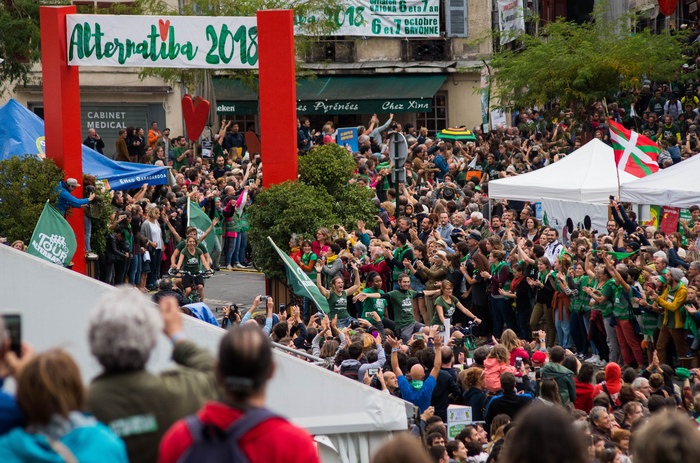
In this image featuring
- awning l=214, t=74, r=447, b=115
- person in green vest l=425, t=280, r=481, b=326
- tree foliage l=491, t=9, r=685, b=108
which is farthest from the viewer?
awning l=214, t=74, r=447, b=115

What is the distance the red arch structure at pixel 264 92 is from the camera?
60.1 feet

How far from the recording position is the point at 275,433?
3789 mm

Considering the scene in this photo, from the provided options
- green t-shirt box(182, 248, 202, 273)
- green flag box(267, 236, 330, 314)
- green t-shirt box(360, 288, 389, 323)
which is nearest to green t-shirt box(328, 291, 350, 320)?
green flag box(267, 236, 330, 314)

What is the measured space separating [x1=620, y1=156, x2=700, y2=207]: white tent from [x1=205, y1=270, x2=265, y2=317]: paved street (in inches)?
250

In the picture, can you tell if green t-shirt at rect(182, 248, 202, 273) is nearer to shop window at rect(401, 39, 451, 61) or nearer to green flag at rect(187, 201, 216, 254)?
green flag at rect(187, 201, 216, 254)

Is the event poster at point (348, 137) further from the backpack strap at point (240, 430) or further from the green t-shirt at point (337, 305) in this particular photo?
the backpack strap at point (240, 430)

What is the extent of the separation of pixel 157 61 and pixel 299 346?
6.49 m

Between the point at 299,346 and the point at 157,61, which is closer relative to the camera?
the point at 299,346

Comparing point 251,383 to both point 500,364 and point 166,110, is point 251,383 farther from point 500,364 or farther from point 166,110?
point 166,110

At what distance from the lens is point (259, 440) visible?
3.78m

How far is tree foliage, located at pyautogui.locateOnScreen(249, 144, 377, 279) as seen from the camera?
58.5 ft

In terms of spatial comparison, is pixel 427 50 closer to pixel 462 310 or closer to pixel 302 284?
pixel 462 310

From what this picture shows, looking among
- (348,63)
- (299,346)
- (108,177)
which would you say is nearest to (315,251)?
(299,346)

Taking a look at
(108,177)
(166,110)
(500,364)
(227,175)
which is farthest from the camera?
(166,110)
